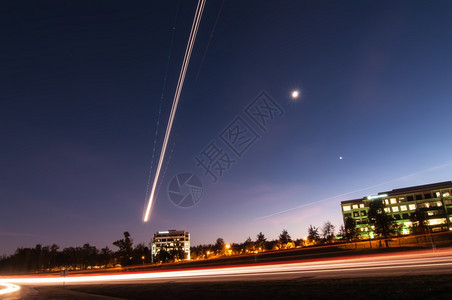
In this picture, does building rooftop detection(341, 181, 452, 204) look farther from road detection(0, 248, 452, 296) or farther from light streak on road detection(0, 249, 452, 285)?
light streak on road detection(0, 249, 452, 285)

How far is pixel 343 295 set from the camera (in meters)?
10.5

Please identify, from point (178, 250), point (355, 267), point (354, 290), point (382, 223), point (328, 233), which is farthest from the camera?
point (178, 250)

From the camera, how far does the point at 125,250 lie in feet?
315

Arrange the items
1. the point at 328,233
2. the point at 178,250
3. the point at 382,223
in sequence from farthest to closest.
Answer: the point at 178,250
the point at 328,233
the point at 382,223

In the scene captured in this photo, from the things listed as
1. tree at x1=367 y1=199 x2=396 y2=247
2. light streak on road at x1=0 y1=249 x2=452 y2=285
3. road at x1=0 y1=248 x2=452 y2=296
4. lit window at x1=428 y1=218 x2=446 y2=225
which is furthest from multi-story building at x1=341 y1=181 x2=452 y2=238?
road at x1=0 y1=248 x2=452 y2=296

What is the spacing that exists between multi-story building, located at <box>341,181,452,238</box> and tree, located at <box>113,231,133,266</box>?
8014 cm

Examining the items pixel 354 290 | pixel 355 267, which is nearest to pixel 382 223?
pixel 355 267

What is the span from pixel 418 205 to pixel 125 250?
107 m

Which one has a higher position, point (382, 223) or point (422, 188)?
point (422, 188)

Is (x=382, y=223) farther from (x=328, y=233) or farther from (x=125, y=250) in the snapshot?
(x=125, y=250)

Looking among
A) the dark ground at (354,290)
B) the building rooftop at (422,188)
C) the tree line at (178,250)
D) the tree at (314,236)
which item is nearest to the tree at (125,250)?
the tree line at (178,250)

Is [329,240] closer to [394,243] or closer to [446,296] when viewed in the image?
[394,243]

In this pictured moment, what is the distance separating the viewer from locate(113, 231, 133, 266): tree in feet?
312

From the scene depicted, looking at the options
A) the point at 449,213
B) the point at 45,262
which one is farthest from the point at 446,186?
the point at 45,262
